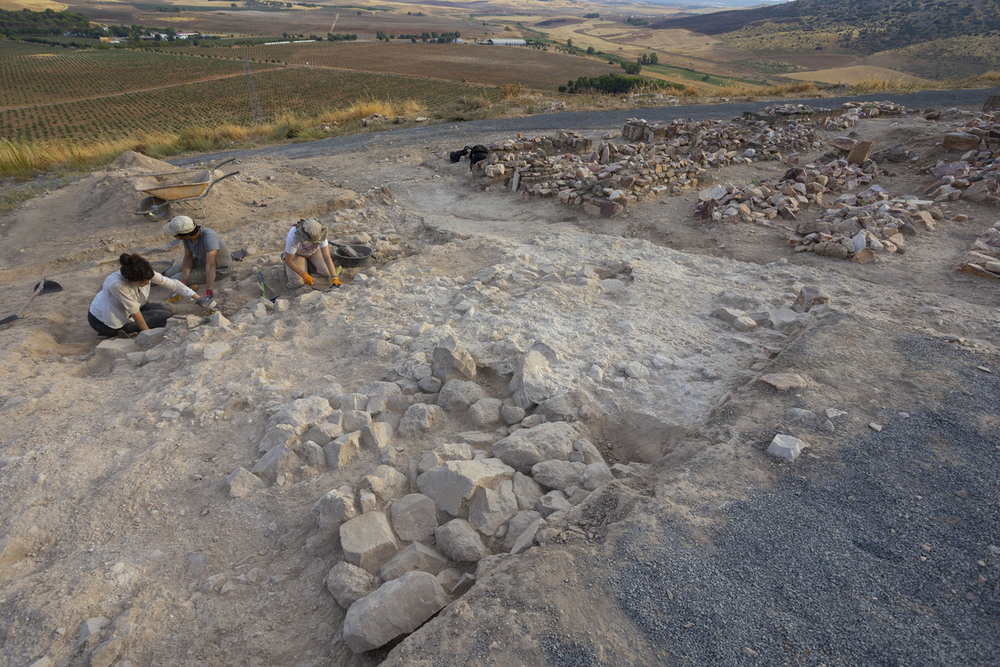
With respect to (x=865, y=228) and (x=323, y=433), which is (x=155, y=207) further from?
(x=865, y=228)

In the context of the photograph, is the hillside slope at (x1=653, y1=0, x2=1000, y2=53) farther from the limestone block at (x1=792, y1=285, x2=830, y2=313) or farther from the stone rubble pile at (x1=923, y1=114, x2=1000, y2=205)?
the limestone block at (x1=792, y1=285, x2=830, y2=313)

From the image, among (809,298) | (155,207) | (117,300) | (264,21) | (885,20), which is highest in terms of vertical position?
(264,21)

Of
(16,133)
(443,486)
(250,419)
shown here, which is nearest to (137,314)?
(250,419)

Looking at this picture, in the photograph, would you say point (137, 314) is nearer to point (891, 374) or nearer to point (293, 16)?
point (891, 374)

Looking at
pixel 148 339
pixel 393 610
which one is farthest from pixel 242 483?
pixel 148 339

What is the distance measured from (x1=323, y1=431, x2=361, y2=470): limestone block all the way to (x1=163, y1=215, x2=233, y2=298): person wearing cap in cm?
354

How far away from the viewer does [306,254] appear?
567cm

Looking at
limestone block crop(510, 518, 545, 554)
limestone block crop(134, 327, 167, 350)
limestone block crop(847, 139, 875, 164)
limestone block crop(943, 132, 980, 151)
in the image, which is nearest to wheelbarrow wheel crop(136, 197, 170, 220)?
limestone block crop(134, 327, 167, 350)

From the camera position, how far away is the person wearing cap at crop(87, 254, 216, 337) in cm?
471

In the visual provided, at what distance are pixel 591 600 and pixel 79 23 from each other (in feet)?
329

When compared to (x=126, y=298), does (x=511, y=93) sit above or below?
above

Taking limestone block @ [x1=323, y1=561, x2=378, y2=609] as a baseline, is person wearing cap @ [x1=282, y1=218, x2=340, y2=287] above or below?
above

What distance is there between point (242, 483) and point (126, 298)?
315cm

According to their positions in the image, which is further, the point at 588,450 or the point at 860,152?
the point at 860,152
